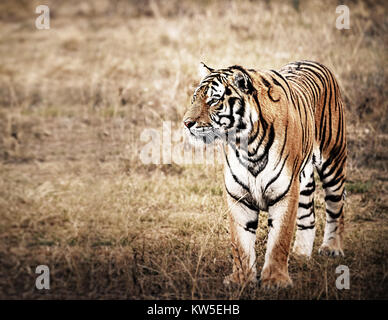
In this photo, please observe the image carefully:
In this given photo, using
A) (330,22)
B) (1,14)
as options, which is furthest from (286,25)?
(1,14)

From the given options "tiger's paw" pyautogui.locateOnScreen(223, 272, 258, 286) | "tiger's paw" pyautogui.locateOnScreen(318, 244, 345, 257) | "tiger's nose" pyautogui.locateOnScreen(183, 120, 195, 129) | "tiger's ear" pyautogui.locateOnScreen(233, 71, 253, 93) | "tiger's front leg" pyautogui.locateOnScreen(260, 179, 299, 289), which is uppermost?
"tiger's ear" pyautogui.locateOnScreen(233, 71, 253, 93)

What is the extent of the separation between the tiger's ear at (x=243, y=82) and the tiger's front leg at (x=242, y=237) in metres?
0.66

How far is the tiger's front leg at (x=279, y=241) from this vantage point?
3170mm

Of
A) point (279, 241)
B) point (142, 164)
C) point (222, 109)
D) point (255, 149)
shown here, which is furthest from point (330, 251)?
point (142, 164)

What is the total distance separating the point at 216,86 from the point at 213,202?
1496mm

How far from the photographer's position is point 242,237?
324 centimetres

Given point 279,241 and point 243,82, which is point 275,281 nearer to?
point 279,241

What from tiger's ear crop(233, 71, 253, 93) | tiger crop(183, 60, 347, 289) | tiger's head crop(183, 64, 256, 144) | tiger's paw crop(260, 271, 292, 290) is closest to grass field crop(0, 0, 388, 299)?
tiger's paw crop(260, 271, 292, 290)

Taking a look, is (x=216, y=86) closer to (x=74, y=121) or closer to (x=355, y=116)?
(x=355, y=116)

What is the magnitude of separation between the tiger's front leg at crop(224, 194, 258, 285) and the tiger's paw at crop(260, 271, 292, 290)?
8cm

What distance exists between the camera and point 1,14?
1361 centimetres

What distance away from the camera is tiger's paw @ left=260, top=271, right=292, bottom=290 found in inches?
124

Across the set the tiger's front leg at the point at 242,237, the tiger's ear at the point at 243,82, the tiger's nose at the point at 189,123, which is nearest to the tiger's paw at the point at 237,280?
the tiger's front leg at the point at 242,237

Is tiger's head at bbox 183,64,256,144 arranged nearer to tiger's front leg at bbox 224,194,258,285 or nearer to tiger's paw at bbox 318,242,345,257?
tiger's front leg at bbox 224,194,258,285
